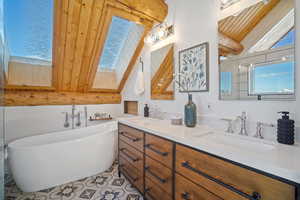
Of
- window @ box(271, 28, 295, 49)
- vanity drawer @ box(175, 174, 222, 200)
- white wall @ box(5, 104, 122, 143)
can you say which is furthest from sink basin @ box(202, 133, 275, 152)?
white wall @ box(5, 104, 122, 143)

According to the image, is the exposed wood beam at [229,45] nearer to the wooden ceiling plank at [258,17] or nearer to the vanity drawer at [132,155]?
the wooden ceiling plank at [258,17]

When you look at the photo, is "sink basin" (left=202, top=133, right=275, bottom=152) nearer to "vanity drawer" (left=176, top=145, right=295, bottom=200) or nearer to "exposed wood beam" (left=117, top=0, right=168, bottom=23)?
"vanity drawer" (left=176, top=145, right=295, bottom=200)

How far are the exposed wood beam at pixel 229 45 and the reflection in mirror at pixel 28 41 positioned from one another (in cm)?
213

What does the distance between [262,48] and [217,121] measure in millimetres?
727

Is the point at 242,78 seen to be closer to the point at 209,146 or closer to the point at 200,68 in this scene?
the point at 200,68

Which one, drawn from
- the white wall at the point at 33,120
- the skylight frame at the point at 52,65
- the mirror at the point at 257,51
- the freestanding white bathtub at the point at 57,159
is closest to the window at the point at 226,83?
the mirror at the point at 257,51

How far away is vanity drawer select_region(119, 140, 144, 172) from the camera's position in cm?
149

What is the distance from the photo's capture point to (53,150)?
1.75 m

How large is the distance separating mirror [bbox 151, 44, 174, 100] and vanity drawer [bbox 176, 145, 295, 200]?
106cm

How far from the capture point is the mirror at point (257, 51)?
0.99m

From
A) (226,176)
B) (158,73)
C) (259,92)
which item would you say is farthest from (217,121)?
(158,73)

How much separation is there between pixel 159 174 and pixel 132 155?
0.51 metres

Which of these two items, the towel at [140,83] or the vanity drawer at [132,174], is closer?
the vanity drawer at [132,174]

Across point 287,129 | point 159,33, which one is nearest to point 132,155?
point 287,129
